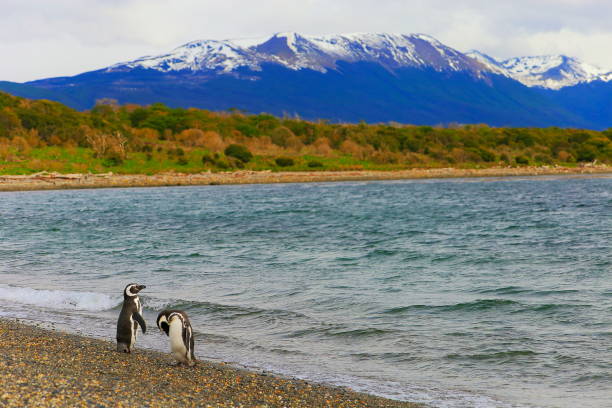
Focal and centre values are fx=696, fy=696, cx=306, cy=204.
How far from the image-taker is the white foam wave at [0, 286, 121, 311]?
568 inches

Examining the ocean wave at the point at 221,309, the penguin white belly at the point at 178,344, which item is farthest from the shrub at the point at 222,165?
the penguin white belly at the point at 178,344

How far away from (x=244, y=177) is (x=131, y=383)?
58200 millimetres

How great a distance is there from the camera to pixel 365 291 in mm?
15625

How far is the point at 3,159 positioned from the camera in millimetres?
61250

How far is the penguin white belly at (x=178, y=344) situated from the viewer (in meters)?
9.59

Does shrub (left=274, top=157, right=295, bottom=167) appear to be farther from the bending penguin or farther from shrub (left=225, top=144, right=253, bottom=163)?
the bending penguin

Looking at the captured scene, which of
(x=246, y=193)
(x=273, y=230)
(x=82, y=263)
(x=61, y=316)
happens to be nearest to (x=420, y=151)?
(x=246, y=193)

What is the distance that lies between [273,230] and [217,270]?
10.2m

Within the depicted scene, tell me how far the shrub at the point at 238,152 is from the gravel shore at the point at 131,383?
6149cm

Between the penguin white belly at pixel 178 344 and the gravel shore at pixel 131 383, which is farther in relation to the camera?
the penguin white belly at pixel 178 344

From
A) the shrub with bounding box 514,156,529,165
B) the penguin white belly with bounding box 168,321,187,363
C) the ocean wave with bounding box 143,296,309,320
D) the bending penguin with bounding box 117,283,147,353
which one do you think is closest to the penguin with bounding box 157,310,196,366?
the penguin white belly with bounding box 168,321,187,363

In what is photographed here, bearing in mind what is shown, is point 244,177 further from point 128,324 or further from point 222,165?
point 128,324

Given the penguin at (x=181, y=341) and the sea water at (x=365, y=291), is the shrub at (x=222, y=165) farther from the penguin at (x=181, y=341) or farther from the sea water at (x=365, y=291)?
the penguin at (x=181, y=341)

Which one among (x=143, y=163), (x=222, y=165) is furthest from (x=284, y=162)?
(x=143, y=163)
